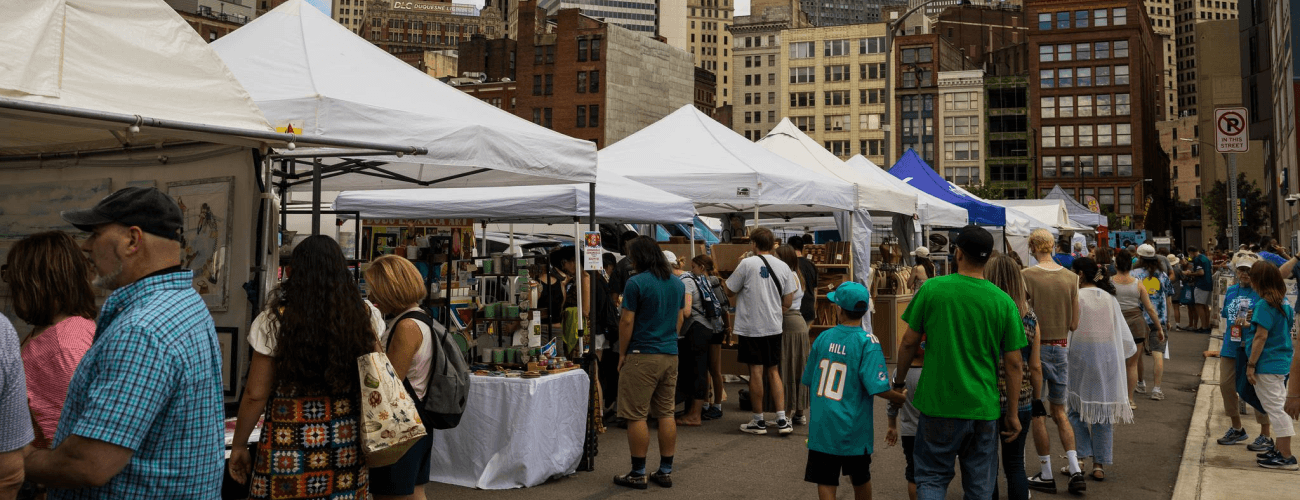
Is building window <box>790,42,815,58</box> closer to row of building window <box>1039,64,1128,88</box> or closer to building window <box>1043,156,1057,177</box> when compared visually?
row of building window <box>1039,64,1128,88</box>

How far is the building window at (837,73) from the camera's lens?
12862 cm

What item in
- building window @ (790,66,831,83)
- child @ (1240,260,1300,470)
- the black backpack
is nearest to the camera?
the black backpack

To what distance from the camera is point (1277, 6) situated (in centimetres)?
3594

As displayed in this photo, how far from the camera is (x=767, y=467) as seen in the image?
813cm

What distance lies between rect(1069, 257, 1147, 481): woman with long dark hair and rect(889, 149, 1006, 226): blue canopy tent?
11191 millimetres

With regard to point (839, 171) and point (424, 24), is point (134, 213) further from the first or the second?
point (424, 24)

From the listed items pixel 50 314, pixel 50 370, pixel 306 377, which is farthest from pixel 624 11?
pixel 50 370

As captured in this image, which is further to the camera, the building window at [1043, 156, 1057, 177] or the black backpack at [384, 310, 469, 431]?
the building window at [1043, 156, 1057, 177]

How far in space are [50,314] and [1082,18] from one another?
125 meters

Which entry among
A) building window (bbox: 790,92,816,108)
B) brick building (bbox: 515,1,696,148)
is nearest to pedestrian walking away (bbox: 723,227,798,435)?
brick building (bbox: 515,1,696,148)

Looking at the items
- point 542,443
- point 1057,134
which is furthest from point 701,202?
point 1057,134

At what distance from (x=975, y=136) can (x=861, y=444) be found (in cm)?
12017

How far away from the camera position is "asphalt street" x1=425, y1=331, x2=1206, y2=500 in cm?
720

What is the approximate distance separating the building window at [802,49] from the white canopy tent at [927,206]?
116909mm
